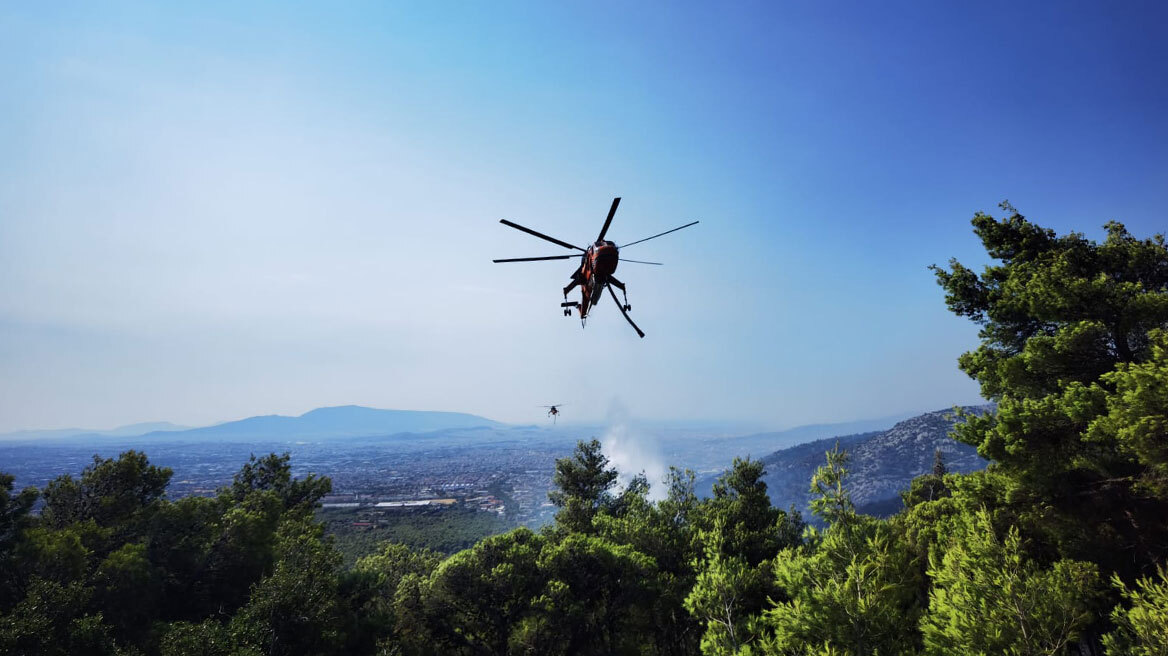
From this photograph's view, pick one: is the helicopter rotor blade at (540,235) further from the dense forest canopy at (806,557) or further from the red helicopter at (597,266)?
the dense forest canopy at (806,557)

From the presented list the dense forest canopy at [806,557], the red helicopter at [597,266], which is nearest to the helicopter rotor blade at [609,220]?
the red helicopter at [597,266]

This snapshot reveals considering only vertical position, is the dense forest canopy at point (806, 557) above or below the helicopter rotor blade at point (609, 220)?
below

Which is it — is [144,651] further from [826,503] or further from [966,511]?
[966,511]

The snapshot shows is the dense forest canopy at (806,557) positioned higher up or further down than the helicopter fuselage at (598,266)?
further down

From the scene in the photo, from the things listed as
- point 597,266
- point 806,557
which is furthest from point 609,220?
point 806,557

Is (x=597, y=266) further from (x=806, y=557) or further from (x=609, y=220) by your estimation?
(x=806, y=557)

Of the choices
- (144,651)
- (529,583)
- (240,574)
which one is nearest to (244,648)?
(144,651)

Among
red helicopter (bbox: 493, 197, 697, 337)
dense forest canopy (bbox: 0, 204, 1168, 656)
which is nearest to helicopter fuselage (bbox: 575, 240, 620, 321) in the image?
red helicopter (bbox: 493, 197, 697, 337)

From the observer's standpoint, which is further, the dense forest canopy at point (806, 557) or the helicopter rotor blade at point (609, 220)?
the dense forest canopy at point (806, 557)

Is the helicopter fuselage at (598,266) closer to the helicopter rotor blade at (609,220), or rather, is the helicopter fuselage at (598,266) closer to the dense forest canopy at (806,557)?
the helicopter rotor blade at (609,220)
